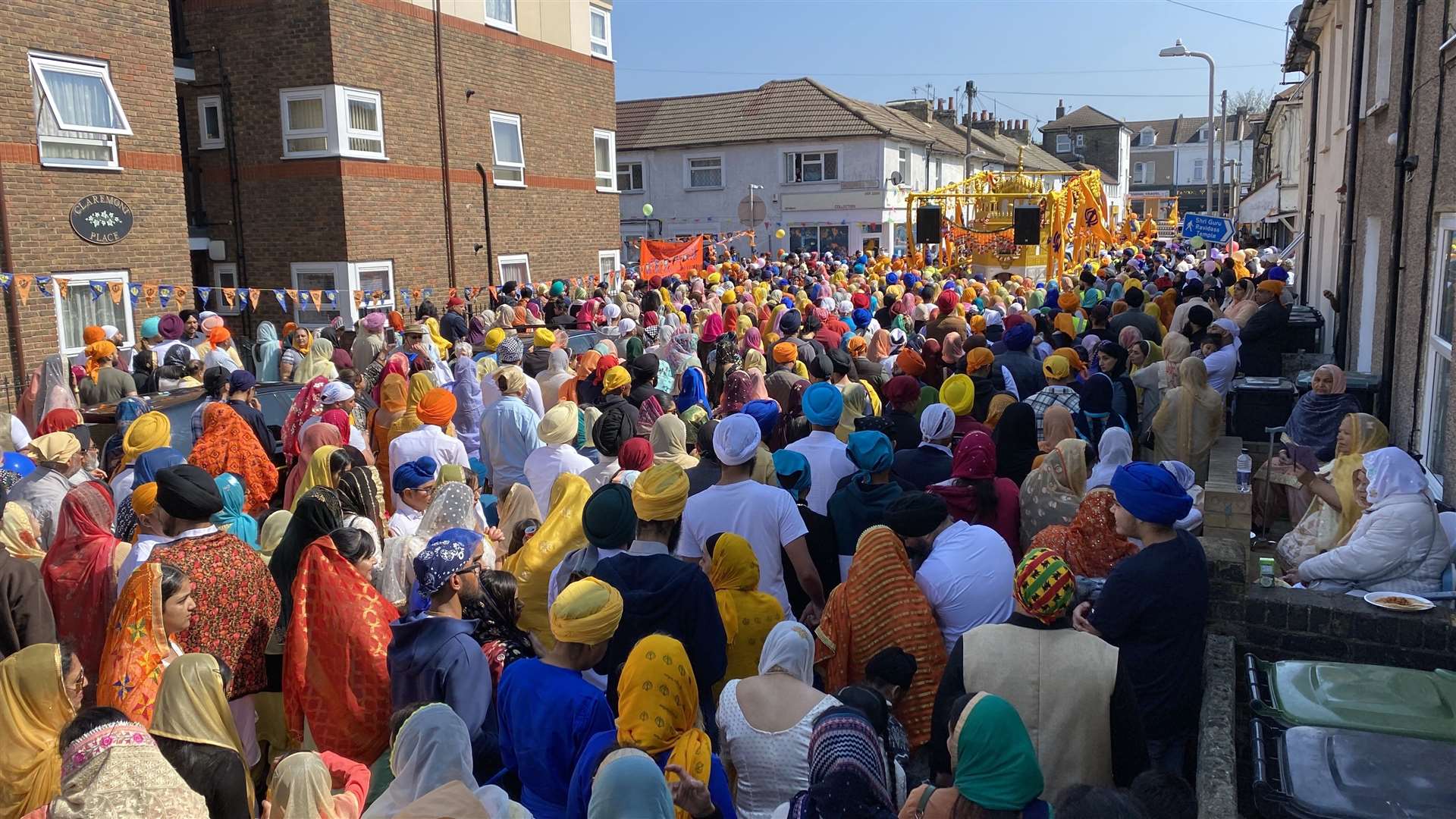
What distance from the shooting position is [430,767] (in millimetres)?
2848

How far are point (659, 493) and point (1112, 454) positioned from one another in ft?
9.50

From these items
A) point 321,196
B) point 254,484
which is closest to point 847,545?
point 254,484

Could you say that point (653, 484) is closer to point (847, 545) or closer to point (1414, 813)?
point (847, 545)

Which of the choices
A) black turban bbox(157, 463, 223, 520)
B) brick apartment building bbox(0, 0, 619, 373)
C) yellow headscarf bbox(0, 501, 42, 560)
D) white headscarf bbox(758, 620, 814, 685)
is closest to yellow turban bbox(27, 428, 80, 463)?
yellow headscarf bbox(0, 501, 42, 560)

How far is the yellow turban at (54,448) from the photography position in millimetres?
5848

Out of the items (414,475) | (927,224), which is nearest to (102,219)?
(414,475)

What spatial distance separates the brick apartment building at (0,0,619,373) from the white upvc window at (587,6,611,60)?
0.45m

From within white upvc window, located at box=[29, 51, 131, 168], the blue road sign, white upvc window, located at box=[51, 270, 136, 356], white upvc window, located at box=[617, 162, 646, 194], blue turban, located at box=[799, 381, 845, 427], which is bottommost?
blue turban, located at box=[799, 381, 845, 427]

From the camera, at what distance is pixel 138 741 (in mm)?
2834

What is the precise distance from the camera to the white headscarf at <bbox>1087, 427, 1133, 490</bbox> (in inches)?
230

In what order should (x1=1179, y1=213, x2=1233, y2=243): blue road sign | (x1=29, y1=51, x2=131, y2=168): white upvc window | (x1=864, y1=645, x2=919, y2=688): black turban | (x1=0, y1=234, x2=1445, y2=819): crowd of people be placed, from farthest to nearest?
(x1=1179, y1=213, x2=1233, y2=243): blue road sign
(x1=29, y1=51, x2=131, y2=168): white upvc window
(x1=864, y1=645, x2=919, y2=688): black turban
(x1=0, y1=234, x2=1445, y2=819): crowd of people

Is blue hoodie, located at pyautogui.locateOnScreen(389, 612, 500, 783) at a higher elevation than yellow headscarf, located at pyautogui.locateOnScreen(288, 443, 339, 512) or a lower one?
lower

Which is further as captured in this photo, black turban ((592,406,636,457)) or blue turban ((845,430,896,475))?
black turban ((592,406,636,457))

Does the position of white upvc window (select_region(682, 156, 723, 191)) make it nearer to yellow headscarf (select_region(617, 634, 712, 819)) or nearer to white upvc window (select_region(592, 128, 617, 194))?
white upvc window (select_region(592, 128, 617, 194))
